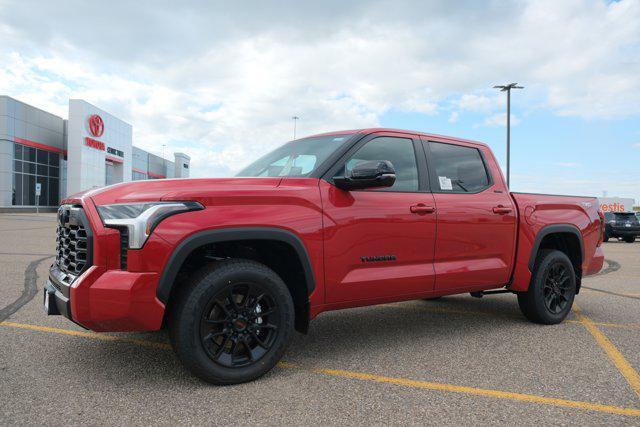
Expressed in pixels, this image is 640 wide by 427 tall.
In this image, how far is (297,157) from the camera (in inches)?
165

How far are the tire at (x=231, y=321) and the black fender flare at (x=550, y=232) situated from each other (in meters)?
2.84

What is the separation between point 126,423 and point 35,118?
3995 cm

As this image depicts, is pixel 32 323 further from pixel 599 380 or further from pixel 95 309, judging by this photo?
pixel 599 380

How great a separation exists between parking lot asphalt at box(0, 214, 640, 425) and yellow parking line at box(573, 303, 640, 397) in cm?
1

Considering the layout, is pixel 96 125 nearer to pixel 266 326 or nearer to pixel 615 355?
pixel 266 326

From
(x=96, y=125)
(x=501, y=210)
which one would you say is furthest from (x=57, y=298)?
(x=96, y=125)

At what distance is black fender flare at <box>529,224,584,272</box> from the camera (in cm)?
495

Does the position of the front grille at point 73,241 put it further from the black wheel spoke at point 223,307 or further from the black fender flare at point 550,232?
the black fender flare at point 550,232

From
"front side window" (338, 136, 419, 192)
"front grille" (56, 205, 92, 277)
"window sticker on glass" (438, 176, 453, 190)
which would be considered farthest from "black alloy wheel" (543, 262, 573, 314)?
"front grille" (56, 205, 92, 277)

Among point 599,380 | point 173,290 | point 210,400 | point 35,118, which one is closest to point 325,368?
point 210,400

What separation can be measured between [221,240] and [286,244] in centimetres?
49

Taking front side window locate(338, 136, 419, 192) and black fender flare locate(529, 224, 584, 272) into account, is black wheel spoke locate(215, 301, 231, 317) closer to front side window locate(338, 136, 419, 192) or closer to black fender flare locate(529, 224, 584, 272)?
front side window locate(338, 136, 419, 192)

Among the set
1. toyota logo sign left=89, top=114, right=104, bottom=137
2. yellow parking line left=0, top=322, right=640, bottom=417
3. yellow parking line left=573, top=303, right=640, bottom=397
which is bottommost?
yellow parking line left=0, top=322, right=640, bottom=417

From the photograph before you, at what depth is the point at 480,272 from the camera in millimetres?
4496
